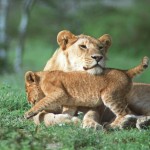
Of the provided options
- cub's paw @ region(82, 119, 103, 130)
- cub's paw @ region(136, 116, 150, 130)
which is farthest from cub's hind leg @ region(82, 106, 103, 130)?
cub's paw @ region(136, 116, 150, 130)

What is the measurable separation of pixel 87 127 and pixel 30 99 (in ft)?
3.09

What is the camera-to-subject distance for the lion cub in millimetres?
8289

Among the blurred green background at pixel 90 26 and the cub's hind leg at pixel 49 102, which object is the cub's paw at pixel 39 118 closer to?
the cub's hind leg at pixel 49 102

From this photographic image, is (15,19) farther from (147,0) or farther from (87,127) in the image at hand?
(87,127)

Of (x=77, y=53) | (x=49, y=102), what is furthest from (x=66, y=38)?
(x=49, y=102)

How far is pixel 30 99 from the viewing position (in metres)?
8.64

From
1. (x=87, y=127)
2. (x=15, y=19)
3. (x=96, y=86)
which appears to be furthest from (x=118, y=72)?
(x=15, y=19)

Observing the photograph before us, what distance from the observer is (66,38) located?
9.05 meters

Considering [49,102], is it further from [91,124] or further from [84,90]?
[91,124]

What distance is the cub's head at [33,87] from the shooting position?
8.55m

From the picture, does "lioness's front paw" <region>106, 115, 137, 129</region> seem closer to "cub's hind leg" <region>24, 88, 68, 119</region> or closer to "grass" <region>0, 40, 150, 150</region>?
"grass" <region>0, 40, 150, 150</region>

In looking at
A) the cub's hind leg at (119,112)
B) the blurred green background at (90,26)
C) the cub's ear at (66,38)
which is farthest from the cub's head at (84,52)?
the blurred green background at (90,26)

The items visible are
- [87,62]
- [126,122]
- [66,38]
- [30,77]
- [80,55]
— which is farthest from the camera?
[66,38]

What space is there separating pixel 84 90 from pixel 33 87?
0.56 metres
